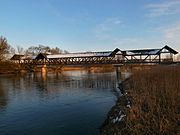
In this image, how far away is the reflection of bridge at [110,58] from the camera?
63.9 m

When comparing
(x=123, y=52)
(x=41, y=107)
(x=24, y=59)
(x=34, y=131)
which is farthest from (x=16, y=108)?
(x=24, y=59)

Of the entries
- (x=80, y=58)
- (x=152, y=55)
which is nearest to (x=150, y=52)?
(x=152, y=55)

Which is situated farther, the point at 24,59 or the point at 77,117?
the point at 24,59

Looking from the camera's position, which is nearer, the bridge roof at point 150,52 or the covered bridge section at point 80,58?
the bridge roof at point 150,52

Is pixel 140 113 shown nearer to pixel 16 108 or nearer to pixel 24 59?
pixel 16 108

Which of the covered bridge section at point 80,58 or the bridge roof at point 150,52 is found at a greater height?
the bridge roof at point 150,52

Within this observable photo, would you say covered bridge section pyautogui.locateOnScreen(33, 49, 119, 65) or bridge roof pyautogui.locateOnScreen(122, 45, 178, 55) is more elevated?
bridge roof pyautogui.locateOnScreen(122, 45, 178, 55)

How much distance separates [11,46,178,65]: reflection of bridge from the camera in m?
63.9

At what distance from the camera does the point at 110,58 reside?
73000 mm

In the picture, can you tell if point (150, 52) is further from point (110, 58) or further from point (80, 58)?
point (80, 58)

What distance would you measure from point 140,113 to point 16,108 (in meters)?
11.0

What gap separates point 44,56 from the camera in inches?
3282

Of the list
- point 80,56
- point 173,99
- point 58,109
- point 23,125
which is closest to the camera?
point 173,99

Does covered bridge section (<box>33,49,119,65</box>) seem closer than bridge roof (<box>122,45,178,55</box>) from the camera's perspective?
No
